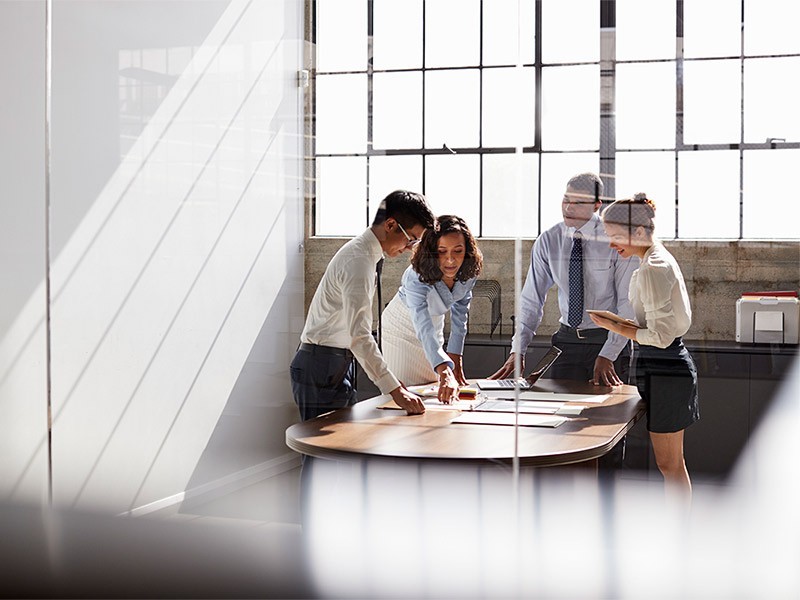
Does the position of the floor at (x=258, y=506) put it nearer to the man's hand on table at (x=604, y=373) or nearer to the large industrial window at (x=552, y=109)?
the large industrial window at (x=552, y=109)

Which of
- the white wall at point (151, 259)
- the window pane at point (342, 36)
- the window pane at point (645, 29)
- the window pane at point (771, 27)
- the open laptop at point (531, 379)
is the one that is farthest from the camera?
the white wall at point (151, 259)

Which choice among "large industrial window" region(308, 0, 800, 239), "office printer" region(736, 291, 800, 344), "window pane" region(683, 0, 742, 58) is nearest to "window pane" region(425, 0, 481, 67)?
"large industrial window" region(308, 0, 800, 239)

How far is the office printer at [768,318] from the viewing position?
294cm

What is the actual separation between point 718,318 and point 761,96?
0.68 meters

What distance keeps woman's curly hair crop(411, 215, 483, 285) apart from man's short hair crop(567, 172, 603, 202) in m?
0.37

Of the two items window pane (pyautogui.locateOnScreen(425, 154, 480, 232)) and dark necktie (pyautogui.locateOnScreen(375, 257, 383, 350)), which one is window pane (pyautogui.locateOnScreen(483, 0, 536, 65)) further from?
dark necktie (pyautogui.locateOnScreen(375, 257, 383, 350))

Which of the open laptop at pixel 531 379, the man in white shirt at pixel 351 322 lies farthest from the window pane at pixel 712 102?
the man in white shirt at pixel 351 322

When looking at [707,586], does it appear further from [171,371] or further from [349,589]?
[171,371]

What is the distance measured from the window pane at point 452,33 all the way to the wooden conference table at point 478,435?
1.09 m

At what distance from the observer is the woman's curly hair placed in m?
3.18

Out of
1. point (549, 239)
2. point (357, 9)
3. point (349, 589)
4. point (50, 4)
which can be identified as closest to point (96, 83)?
point (50, 4)

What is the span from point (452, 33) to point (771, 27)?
0.99 m

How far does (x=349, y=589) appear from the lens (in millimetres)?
2992

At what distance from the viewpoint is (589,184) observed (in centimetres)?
307
